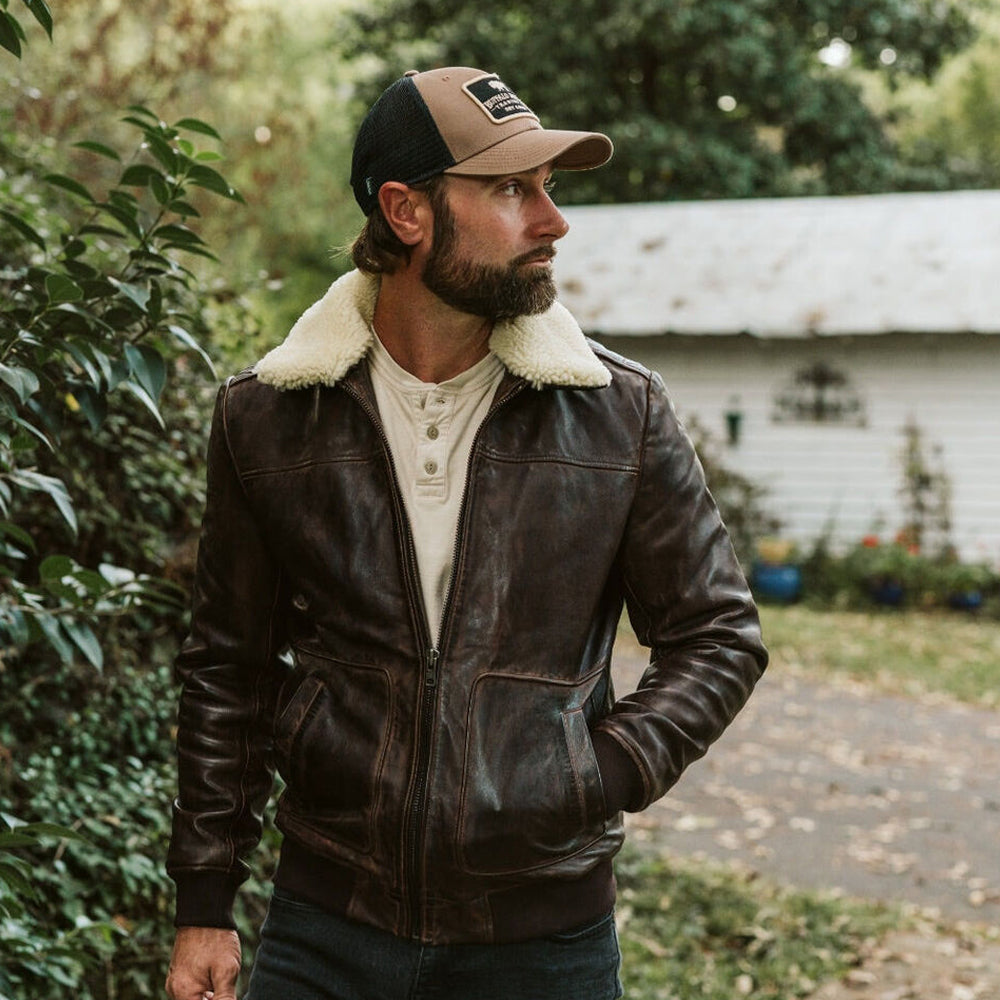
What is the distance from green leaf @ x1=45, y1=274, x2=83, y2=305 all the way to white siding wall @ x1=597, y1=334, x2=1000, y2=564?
1564 cm

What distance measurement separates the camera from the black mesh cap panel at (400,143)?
2.35 m

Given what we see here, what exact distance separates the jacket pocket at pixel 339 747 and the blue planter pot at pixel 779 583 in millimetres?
14529

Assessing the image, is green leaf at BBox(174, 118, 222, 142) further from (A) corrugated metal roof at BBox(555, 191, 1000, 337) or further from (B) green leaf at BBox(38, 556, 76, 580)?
(A) corrugated metal roof at BBox(555, 191, 1000, 337)

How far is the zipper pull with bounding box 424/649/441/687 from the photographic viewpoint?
2.22 m

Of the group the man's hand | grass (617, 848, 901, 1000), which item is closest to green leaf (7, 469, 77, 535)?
the man's hand

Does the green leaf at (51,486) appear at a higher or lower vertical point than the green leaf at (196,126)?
lower

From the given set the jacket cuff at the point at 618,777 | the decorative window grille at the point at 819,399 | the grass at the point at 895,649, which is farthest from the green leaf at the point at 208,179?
the decorative window grille at the point at 819,399

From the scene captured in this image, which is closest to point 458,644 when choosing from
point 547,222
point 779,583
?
point 547,222

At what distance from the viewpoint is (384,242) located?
8.10 feet

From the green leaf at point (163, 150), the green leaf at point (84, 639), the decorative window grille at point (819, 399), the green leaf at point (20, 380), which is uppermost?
the green leaf at point (163, 150)

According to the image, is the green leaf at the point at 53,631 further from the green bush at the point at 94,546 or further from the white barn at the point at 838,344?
the white barn at the point at 838,344

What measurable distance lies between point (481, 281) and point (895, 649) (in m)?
11.5

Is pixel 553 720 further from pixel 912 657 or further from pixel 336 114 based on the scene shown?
pixel 336 114

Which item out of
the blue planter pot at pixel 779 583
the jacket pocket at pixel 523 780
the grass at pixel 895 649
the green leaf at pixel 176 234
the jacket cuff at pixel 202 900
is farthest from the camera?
the blue planter pot at pixel 779 583
